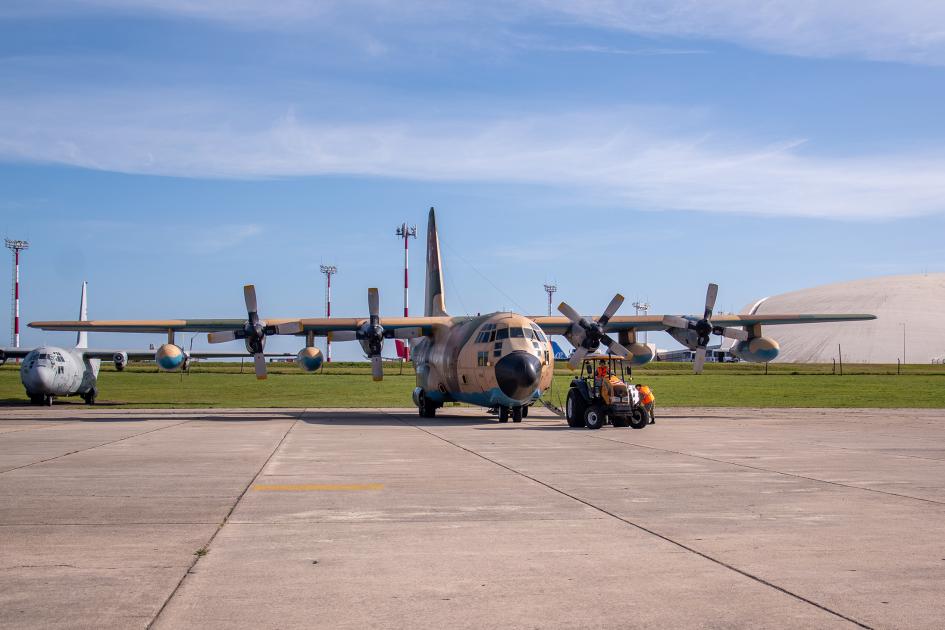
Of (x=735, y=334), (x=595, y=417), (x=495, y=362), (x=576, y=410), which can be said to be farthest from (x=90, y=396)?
(x=735, y=334)

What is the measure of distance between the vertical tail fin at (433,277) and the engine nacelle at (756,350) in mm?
13208

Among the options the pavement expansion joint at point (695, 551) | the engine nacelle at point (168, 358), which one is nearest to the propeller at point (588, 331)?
the engine nacelle at point (168, 358)

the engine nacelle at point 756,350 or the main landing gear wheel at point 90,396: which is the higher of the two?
the engine nacelle at point 756,350

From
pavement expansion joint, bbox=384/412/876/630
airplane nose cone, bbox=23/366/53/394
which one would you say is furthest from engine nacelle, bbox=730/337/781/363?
airplane nose cone, bbox=23/366/53/394

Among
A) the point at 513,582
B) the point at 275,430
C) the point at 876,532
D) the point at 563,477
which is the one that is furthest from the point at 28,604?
the point at 275,430

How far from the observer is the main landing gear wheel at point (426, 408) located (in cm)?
3756

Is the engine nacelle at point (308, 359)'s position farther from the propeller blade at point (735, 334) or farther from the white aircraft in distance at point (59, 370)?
the propeller blade at point (735, 334)

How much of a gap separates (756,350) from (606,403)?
43.0 ft

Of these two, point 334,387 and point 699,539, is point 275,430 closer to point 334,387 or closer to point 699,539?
point 699,539

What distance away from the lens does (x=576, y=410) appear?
29.6 m

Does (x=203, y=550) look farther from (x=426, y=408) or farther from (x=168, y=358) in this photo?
(x=426, y=408)

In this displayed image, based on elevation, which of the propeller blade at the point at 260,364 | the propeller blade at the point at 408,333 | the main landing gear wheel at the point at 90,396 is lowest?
the main landing gear wheel at the point at 90,396

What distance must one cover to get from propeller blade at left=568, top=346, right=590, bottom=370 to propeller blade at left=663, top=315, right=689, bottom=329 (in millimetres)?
3916

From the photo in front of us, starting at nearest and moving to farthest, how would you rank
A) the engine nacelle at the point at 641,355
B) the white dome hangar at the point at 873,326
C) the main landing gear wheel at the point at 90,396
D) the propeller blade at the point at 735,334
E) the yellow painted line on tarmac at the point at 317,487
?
the yellow painted line on tarmac at the point at 317,487 < the engine nacelle at the point at 641,355 < the propeller blade at the point at 735,334 < the main landing gear wheel at the point at 90,396 < the white dome hangar at the point at 873,326
